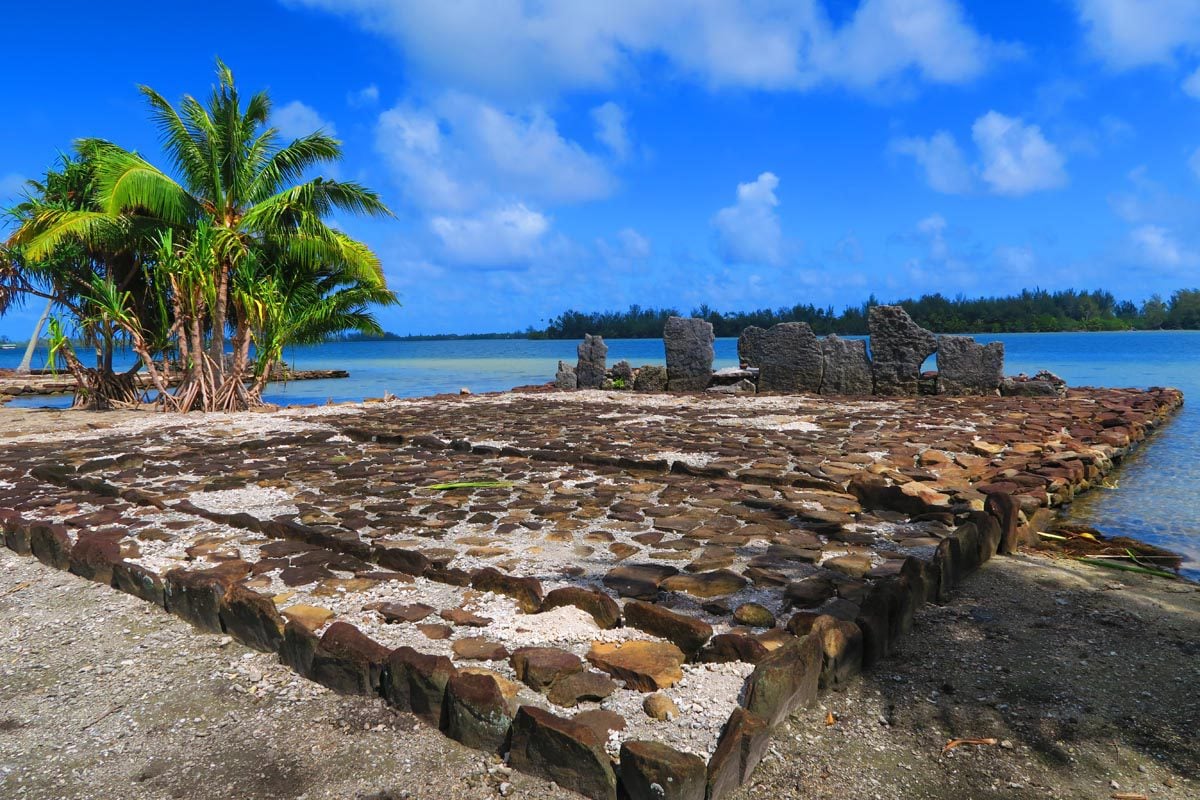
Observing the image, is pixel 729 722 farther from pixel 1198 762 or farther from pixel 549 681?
pixel 1198 762

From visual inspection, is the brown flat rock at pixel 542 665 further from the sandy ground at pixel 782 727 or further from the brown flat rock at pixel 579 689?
the sandy ground at pixel 782 727

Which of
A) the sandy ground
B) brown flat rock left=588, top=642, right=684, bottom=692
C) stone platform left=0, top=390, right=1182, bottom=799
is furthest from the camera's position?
brown flat rock left=588, top=642, right=684, bottom=692

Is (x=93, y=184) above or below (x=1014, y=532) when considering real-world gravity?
above

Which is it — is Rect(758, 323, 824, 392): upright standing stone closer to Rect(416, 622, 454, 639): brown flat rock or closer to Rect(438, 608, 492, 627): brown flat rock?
Rect(438, 608, 492, 627): brown flat rock

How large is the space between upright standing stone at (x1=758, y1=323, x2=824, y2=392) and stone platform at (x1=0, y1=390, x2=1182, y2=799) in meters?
6.26

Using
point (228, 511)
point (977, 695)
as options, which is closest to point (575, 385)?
point (228, 511)

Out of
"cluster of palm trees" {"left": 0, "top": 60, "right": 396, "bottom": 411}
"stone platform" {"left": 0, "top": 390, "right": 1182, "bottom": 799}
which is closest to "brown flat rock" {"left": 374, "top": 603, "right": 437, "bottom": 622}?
"stone platform" {"left": 0, "top": 390, "right": 1182, "bottom": 799}

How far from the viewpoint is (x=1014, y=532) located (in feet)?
13.7

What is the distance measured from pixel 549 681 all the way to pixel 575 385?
14.2 m

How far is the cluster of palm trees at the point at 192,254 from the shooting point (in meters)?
12.3

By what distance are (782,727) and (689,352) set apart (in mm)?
13447

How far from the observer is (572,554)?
3.84 metres

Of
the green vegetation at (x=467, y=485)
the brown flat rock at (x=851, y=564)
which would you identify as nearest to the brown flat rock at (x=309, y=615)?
the brown flat rock at (x=851, y=564)

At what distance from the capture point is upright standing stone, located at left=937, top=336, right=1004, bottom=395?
43.2 ft
